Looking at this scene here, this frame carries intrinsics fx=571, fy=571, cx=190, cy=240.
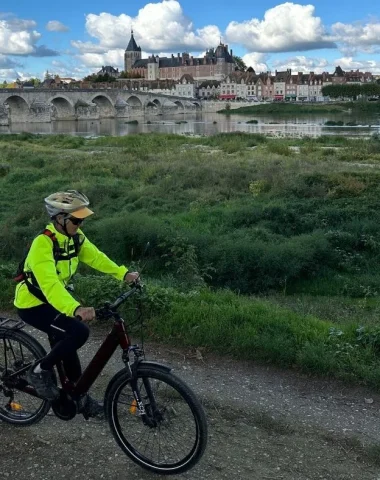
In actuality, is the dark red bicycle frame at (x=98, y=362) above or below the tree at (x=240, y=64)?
below

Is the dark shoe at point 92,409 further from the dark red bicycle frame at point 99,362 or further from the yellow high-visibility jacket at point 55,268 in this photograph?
the yellow high-visibility jacket at point 55,268

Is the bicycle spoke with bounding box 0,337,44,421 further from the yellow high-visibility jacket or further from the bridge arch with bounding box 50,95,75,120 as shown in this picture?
the bridge arch with bounding box 50,95,75,120

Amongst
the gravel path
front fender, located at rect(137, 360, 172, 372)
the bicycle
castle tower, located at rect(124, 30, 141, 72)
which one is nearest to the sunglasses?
the bicycle

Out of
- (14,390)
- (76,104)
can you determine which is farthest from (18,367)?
(76,104)

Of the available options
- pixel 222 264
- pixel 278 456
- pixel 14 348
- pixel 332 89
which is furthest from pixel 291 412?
pixel 332 89

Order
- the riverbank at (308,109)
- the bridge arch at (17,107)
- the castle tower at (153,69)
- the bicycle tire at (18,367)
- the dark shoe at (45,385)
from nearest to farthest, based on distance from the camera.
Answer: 1. the dark shoe at (45,385)
2. the bicycle tire at (18,367)
3. the bridge arch at (17,107)
4. the riverbank at (308,109)
5. the castle tower at (153,69)

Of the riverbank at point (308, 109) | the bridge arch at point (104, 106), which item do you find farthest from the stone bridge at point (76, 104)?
the riverbank at point (308, 109)

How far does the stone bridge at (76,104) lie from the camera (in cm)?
8012

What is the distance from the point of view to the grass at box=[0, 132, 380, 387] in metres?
5.54

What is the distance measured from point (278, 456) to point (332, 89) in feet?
432

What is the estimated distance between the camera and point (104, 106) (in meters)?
99.1

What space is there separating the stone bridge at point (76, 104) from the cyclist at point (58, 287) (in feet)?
248

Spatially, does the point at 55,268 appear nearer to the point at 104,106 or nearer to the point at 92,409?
the point at 92,409

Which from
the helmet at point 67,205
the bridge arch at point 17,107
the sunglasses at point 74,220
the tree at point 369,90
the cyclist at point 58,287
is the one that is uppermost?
the tree at point 369,90
